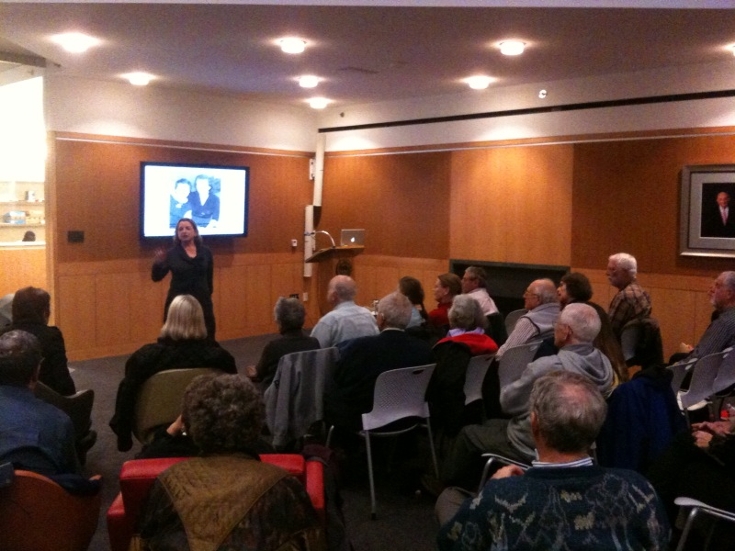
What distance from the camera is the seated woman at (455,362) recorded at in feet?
14.0

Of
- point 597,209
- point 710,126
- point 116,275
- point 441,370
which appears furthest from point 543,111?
point 116,275

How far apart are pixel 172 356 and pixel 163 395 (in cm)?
22

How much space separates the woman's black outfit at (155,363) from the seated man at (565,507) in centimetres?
220

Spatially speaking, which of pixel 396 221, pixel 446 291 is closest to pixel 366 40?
pixel 446 291

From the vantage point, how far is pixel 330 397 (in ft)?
13.6

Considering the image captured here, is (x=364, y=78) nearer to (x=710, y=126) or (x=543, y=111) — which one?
(x=543, y=111)

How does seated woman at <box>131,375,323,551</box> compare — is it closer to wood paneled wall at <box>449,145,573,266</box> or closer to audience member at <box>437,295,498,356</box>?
audience member at <box>437,295,498,356</box>

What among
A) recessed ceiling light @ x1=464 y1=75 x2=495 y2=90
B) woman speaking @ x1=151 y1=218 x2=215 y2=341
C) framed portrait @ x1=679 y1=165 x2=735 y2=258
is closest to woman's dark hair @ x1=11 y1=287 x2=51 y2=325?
woman speaking @ x1=151 y1=218 x2=215 y2=341

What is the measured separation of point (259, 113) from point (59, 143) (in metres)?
2.68

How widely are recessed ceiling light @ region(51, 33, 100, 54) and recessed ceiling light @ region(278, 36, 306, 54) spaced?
156 centimetres

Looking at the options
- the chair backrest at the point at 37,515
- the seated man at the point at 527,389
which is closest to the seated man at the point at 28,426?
the chair backrest at the point at 37,515

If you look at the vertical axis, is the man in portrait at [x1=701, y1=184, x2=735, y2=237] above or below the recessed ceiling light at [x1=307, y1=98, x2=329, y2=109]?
below

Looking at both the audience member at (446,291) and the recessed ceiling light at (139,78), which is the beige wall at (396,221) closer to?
the recessed ceiling light at (139,78)

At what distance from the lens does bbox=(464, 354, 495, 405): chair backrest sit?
432cm
